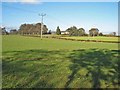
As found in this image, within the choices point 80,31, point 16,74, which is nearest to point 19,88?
point 16,74

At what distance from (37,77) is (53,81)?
0.91 m

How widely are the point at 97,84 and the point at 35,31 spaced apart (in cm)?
14333

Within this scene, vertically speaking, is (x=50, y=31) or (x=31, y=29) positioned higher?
(x=31, y=29)

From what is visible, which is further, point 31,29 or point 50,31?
point 31,29

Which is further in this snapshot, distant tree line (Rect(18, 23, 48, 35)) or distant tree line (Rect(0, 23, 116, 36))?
distant tree line (Rect(18, 23, 48, 35))

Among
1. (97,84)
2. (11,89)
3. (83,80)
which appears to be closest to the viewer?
(11,89)

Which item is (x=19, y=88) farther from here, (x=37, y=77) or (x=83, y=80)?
(x=83, y=80)

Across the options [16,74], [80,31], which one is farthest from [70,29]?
[16,74]

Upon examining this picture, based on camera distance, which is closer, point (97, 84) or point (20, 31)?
point (97, 84)

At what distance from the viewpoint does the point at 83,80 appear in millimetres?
8484

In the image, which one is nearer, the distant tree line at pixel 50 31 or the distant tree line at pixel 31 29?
the distant tree line at pixel 50 31

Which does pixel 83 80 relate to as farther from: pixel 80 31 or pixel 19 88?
pixel 80 31

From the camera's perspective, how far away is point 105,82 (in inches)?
322

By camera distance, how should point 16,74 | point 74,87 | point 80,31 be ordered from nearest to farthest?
point 74,87
point 16,74
point 80,31
